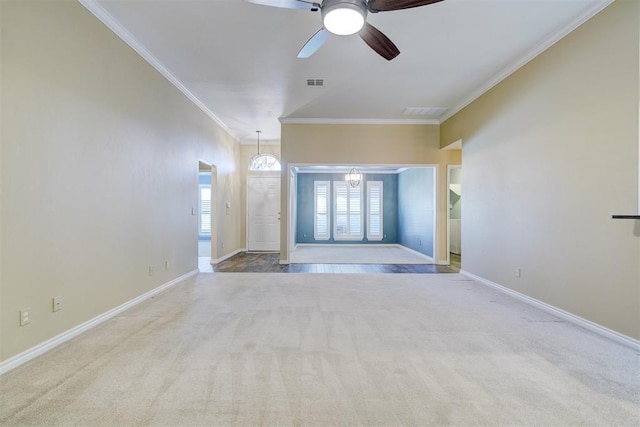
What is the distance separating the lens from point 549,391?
1.67m

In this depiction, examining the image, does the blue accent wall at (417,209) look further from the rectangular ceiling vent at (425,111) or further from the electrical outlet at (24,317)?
the electrical outlet at (24,317)

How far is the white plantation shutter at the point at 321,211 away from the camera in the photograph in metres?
9.35

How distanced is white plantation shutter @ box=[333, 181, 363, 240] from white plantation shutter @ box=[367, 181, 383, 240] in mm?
303

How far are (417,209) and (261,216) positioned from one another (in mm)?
4237

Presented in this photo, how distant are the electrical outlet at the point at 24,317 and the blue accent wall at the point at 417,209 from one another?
6.31m

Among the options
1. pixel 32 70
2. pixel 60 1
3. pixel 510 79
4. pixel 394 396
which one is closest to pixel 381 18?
pixel 510 79

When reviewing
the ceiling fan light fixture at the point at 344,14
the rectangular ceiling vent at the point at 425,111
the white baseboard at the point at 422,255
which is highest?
the rectangular ceiling vent at the point at 425,111

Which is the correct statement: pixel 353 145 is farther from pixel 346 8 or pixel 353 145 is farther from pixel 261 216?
pixel 346 8

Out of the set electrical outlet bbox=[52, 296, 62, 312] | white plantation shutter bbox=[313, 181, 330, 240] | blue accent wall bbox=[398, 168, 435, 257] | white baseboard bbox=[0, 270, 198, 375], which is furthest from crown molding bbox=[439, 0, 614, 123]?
white baseboard bbox=[0, 270, 198, 375]

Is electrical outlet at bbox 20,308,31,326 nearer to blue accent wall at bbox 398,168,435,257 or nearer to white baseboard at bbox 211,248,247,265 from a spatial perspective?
white baseboard at bbox 211,248,247,265

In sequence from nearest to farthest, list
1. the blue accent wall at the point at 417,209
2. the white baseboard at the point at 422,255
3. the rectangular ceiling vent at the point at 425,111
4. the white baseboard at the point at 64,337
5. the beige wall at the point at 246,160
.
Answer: the white baseboard at the point at 64,337 → the rectangular ceiling vent at the point at 425,111 → the white baseboard at the point at 422,255 → the blue accent wall at the point at 417,209 → the beige wall at the point at 246,160

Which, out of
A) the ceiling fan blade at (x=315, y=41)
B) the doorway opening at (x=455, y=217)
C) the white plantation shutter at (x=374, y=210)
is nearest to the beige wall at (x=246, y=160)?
the white plantation shutter at (x=374, y=210)

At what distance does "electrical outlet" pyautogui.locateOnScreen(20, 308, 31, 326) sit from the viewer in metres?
1.95

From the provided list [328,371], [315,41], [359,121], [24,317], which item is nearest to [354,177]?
A: [359,121]
